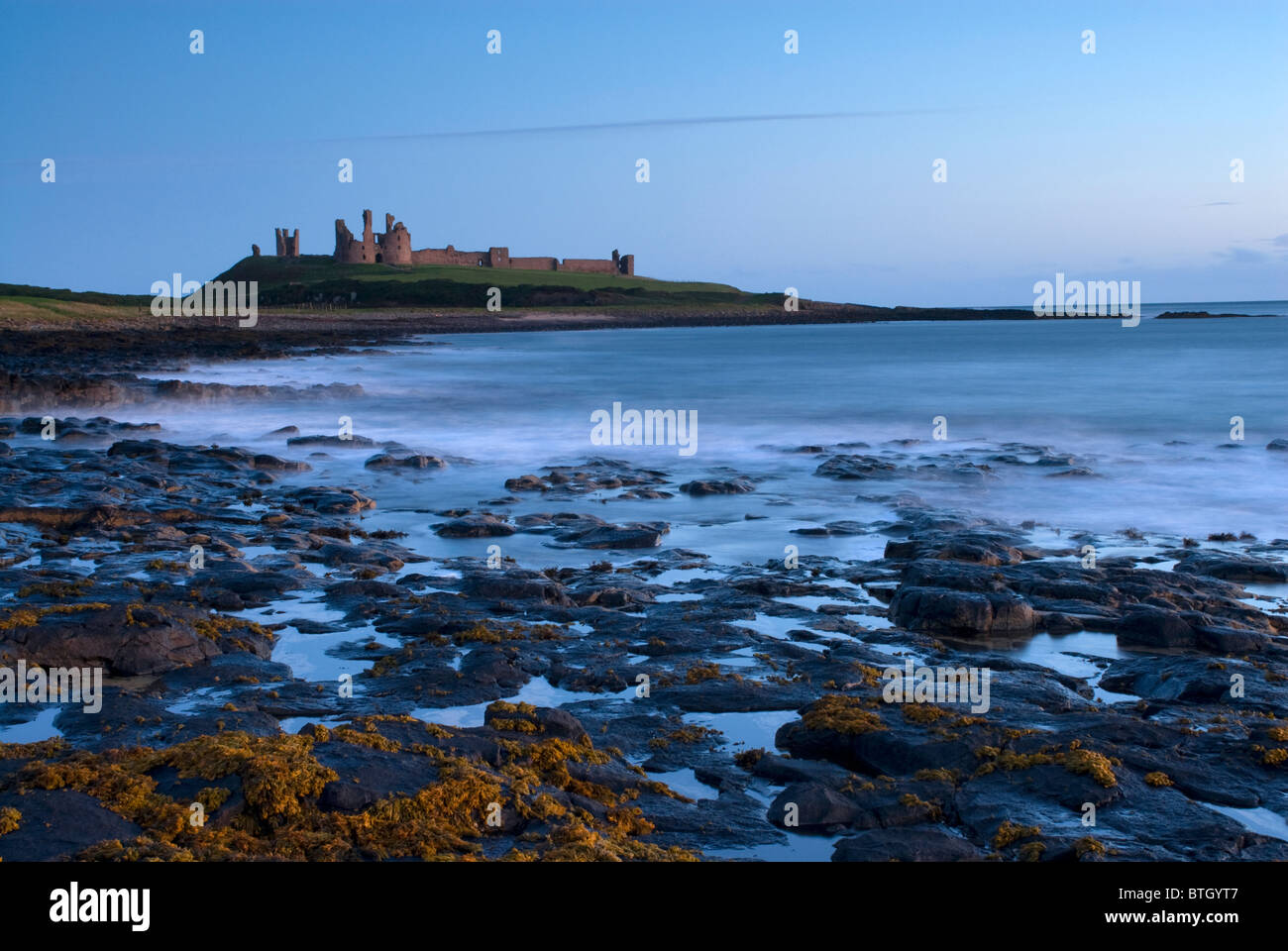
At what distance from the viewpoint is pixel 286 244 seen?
144250mm

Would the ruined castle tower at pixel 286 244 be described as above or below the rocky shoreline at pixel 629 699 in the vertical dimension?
above

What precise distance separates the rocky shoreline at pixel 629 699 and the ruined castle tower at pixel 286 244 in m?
142

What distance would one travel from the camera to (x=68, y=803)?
12.6 ft

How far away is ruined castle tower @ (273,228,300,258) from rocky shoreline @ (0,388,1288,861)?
5577 inches

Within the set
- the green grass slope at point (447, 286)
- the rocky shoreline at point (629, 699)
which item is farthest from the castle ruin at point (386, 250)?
the rocky shoreline at point (629, 699)

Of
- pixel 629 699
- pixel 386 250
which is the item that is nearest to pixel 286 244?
pixel 386 250

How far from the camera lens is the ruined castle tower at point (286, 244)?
143125 mm

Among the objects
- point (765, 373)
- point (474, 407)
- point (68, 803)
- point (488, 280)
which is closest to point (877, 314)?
point (488, 280)

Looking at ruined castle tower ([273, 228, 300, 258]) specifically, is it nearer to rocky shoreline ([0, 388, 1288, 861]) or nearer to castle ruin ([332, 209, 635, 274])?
castle ruin ([332, 209, 635, 274])

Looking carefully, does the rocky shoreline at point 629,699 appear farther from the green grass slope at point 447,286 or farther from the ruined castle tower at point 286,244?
the ruined castle tower at point 286,244

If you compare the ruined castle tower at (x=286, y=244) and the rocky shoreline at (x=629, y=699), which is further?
the ruined castle tower at (x=286, y=244)

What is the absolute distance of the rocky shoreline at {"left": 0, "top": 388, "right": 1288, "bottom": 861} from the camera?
13.2ft

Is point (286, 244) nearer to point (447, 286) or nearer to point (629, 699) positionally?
point (447, 286)
